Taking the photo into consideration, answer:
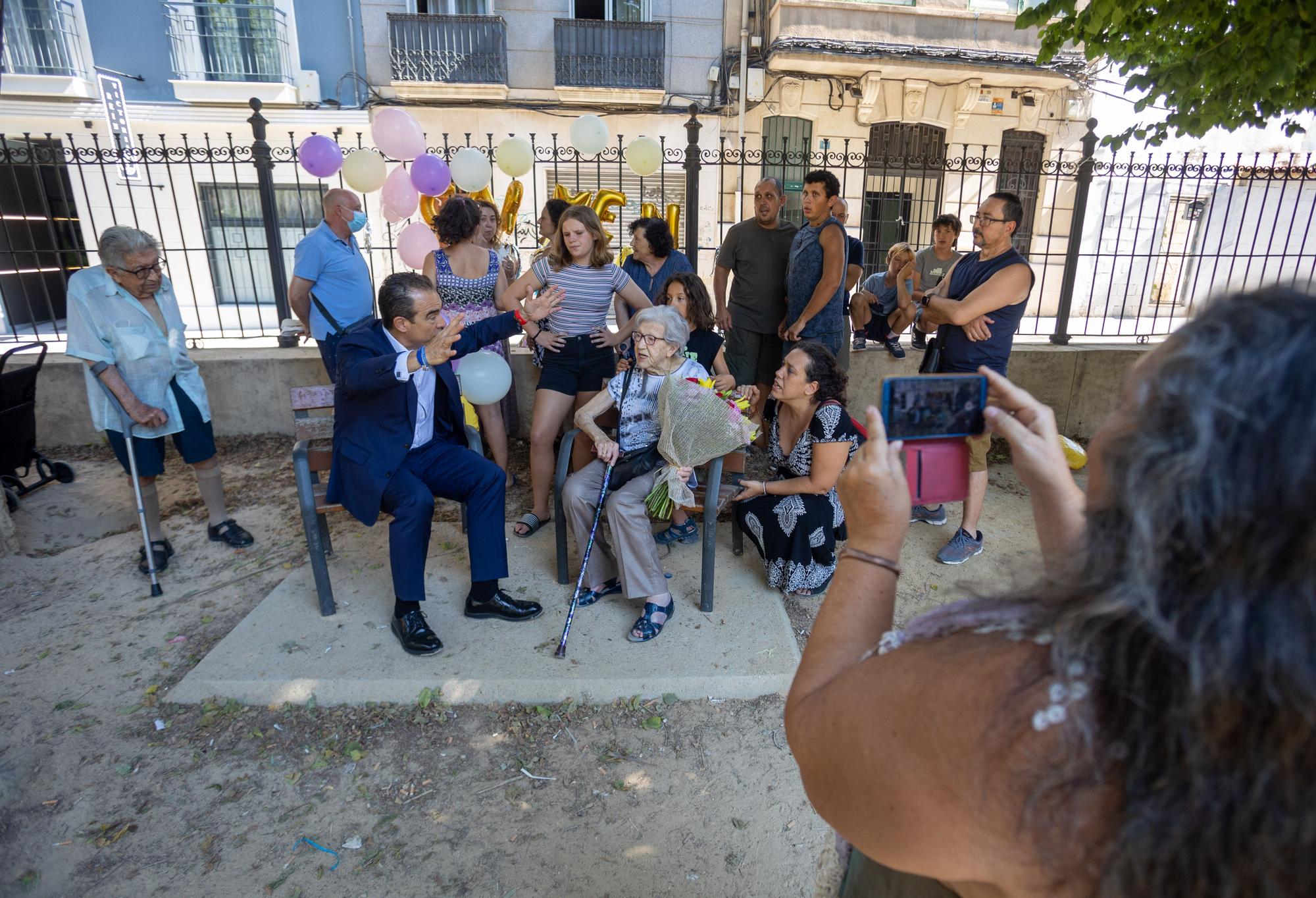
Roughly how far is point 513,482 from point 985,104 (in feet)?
38.3

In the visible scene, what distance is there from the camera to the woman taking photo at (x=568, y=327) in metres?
4.01

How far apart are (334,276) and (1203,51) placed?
4.89 metres

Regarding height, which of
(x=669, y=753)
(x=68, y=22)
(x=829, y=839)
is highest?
(x=68, y=22)

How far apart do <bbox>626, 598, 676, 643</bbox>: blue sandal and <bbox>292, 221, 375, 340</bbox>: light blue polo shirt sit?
2.49 m

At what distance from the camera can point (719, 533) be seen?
13.7 feet

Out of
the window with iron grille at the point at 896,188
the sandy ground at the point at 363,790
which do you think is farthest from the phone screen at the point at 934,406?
the window with iron grille at the point at 896,188

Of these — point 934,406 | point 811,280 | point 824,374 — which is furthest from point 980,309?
point 934,406

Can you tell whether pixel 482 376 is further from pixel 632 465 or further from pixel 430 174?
pixel 430 174

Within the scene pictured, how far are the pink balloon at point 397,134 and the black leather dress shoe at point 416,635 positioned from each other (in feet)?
12.0

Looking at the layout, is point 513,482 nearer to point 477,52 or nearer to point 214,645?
point 214,645

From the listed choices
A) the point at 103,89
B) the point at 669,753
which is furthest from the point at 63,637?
the point at 103,89

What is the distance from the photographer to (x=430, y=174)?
5070mm

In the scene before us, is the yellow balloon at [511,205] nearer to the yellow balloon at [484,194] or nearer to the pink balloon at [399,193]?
the yellow balloon at [484,194]

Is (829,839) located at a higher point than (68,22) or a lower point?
lower
